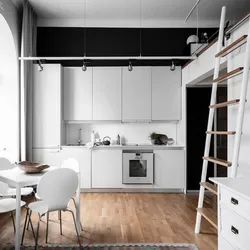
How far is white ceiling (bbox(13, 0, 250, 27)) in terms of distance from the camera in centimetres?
504

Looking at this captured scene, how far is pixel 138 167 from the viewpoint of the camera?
532cm

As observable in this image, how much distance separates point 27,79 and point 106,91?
5.02 feet

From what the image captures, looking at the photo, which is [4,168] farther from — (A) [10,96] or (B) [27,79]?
(B) [27,79]

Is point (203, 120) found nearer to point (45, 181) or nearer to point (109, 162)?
point (109, 162)

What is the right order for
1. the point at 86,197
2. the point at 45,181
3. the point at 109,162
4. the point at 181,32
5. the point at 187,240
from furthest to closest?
the point at 181,32, the point at 109,162, the point at 86,197, the point at 187,240, the point at 45,181

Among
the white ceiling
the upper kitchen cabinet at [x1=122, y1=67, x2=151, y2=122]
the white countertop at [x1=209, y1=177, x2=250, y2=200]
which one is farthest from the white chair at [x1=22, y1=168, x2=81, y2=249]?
the white ceiling

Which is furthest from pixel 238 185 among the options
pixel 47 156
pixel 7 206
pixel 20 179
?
pixel 47 156

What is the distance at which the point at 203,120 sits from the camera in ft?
17.3

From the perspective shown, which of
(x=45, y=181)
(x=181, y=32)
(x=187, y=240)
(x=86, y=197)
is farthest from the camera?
(x=181, y=32)

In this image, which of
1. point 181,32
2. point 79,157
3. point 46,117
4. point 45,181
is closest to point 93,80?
point 46,117

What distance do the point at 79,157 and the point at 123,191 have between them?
3.63 ft

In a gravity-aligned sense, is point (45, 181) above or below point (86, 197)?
above

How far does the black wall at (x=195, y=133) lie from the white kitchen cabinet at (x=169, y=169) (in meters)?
0.16

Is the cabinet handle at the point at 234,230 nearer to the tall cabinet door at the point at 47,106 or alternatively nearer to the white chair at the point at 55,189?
the white chair at the point at 55,189
